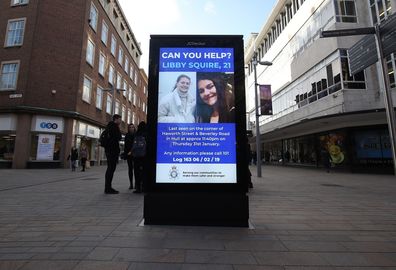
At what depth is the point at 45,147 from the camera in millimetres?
21500

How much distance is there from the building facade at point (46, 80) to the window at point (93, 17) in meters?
0.09

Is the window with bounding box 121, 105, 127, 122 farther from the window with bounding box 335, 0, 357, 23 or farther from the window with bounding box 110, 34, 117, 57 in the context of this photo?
the window with bounding box 335, 0, 357, 23

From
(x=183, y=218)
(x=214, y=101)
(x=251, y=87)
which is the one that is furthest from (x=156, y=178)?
(x=251, y=87)

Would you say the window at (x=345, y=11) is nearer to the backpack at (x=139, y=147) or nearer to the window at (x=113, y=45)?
the backpack at (x=139, y=147)

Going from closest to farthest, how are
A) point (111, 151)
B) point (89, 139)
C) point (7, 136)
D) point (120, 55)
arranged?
point (111, 151), point (7, 136), point (89, 139), point (120, 55)

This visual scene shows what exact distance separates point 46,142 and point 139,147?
674 inches

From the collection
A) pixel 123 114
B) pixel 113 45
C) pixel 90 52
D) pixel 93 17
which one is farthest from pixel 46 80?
pixel 123 114

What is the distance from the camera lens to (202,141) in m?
4.42

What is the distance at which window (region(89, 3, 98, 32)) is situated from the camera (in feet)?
85.5

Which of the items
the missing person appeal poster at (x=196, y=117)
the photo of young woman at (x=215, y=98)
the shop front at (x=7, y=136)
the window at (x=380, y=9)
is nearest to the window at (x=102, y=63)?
the shop front at (x=7, y=136)

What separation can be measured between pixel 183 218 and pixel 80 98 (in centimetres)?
2237

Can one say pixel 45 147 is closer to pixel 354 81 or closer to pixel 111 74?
pixel 111 74

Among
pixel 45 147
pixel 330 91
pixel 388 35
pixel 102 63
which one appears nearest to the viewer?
pixel 388 35

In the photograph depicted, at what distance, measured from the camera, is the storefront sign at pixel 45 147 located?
2128 cm
